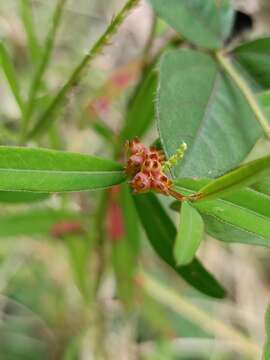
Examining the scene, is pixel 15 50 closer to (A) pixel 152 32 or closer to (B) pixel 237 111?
(A) pixel 152 32

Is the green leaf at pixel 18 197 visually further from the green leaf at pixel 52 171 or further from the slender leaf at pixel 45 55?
the green leaf at pixel 52 171

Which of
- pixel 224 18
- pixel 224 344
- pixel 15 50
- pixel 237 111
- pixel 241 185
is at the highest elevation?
pixel 15 50

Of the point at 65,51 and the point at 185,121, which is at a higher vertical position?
the point at 65,51

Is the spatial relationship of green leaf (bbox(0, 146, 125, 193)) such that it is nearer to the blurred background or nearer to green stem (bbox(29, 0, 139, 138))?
green stem (bbox(29, 0, 139, 138))

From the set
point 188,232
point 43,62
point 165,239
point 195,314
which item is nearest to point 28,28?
point 43,62

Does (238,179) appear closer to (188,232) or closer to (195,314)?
(188,232)

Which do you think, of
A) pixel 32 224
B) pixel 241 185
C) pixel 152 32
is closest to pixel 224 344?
pixel 32 224

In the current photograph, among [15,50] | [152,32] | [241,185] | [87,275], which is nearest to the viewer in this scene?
[241,185]

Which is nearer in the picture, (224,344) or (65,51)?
(224,344)
